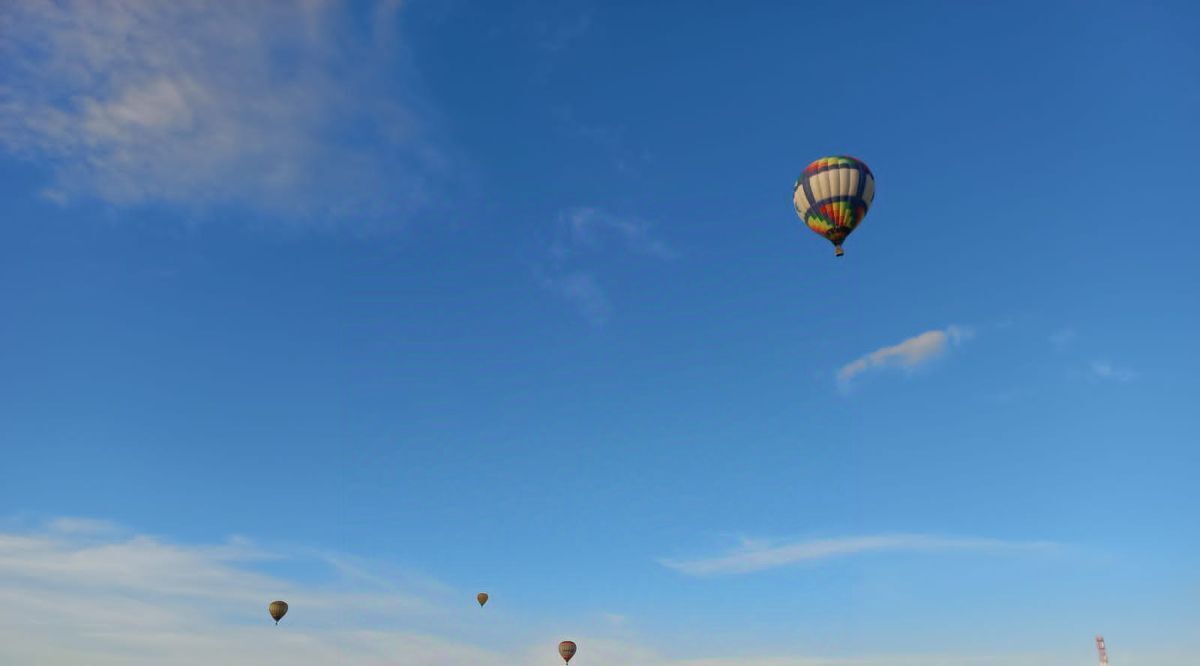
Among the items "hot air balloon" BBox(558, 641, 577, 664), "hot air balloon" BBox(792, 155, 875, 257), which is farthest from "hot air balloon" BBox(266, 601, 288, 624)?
"hot air balloon" BBox(792, 155, 875, 257)

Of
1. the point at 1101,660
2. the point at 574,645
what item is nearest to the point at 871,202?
the point at 574,645

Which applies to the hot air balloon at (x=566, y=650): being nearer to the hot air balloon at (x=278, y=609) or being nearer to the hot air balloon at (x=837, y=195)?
the hot air balloon at (x=278, y=609)

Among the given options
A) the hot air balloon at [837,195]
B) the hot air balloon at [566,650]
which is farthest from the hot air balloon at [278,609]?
the hot air balloon at [837,195]

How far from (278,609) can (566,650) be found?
1888 inches

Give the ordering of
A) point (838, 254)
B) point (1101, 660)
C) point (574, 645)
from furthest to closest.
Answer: point (1101, 660) < point (574, 645) < point (838, 254)

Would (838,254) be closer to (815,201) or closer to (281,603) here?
(815,201)

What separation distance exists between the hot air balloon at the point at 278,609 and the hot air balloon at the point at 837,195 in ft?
319

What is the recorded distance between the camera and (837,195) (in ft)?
251

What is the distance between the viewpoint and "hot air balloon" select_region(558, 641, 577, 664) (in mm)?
137250

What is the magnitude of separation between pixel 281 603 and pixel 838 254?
323ft

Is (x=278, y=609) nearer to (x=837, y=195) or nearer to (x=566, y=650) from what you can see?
(x=566, y=650)

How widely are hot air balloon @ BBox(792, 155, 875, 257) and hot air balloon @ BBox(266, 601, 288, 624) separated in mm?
97219

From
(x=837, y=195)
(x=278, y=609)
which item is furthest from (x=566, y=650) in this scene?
(x=837, y=195)

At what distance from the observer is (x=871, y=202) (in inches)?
3100
